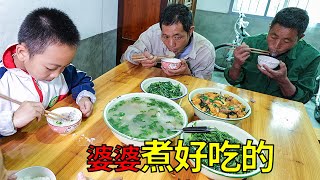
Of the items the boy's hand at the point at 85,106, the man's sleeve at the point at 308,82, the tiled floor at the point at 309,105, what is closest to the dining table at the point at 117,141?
the boy's hand at the point at 85,106

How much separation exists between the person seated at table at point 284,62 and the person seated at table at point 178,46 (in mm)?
318

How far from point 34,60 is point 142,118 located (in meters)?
0.63

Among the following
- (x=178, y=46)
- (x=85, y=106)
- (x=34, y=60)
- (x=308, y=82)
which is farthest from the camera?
(x=308, y=82)

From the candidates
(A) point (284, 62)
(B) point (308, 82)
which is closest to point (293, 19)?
(A) point (284, 62)

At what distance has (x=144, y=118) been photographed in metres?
1.25

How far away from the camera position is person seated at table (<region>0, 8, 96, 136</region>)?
1078 millimetres

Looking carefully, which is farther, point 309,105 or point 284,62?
point 309,105

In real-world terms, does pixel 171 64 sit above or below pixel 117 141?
above

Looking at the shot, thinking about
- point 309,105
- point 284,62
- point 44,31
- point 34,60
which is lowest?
point 309,105

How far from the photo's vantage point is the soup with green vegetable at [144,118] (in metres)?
1.13

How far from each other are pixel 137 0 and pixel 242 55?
190 centimetres

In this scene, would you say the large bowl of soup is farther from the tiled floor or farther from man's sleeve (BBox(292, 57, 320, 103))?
the tiled floor

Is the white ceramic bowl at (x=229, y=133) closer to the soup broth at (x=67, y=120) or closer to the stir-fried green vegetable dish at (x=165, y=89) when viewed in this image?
the stir-fried green vegetable dish at (x=165, y=89)

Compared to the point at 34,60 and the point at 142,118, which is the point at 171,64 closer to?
the point at 142,118
